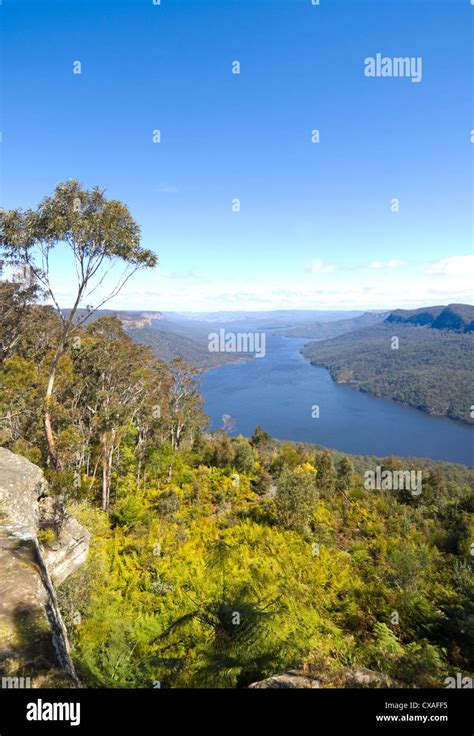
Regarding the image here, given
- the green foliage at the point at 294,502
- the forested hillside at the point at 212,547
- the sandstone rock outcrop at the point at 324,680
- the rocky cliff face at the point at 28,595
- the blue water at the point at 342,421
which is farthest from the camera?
the blue water at the point at 342,421

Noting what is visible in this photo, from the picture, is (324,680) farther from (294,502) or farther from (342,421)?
(342,421)

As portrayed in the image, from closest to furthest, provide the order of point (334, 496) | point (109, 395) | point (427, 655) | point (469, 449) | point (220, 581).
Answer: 1. point (427, 655)
2. point (220, 581)
3. point (109, 395)
4. point (334, 496)
5. point (469, 449)

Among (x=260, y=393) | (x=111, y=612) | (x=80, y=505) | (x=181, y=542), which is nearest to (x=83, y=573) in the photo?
(x=111, y=612)

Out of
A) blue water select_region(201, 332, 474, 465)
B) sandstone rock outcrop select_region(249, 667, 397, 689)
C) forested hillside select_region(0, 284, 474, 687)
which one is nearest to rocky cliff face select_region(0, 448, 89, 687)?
forested hillside select_region(0, 284, 474, 687)

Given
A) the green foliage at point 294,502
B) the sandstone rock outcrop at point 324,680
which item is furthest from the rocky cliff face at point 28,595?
the green foliage at point 294,502

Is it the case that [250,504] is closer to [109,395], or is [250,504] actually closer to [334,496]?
[334,496]

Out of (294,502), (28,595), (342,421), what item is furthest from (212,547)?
(342,421)

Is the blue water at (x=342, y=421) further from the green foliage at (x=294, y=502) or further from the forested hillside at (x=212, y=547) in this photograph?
the green foliage at (x=294, y=502)
